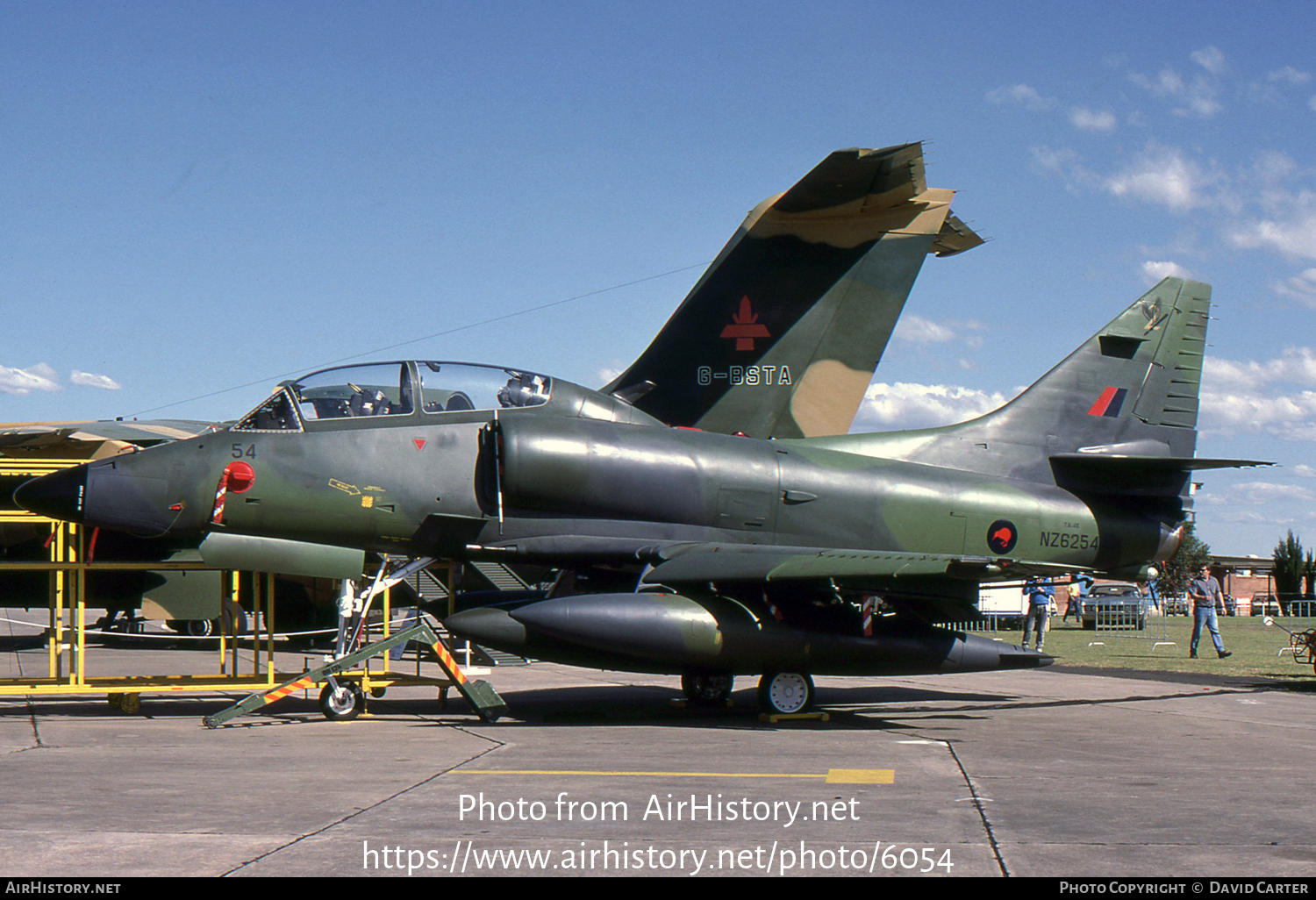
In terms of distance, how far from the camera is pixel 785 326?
1488cm

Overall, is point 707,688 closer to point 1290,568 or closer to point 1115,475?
point 1115,475

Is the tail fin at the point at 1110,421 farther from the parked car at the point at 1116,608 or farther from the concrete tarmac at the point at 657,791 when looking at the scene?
the parked car at the point at 1116,608

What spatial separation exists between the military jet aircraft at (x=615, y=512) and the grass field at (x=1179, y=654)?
6294 millimetres

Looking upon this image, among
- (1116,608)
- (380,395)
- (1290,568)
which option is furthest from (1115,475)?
(1290,568)

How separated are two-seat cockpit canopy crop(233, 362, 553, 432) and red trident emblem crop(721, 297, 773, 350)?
4.94 m

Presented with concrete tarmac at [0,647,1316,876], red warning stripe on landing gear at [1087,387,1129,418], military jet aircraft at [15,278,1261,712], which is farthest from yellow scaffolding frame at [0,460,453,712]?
red warning stripe on landing gear at [1087,387,1129,418]

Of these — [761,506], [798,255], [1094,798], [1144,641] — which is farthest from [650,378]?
[1144,641]

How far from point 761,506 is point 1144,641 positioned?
18.3 m

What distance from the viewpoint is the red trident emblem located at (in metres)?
14.9

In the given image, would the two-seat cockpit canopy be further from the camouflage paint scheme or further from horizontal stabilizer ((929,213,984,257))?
horizontal stabilizer ((929,213,984,257))

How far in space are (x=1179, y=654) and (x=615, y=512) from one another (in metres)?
14.5

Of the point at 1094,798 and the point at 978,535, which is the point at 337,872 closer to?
the point at 1094,798

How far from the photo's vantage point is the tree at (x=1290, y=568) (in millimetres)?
62031
